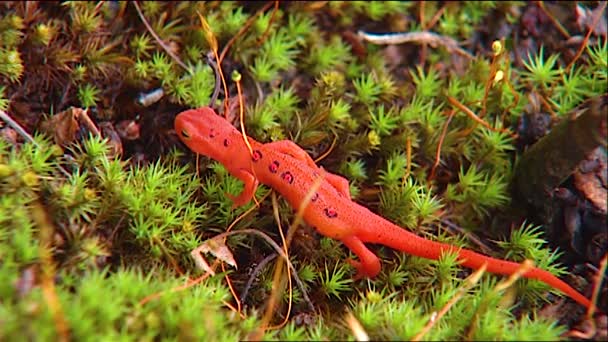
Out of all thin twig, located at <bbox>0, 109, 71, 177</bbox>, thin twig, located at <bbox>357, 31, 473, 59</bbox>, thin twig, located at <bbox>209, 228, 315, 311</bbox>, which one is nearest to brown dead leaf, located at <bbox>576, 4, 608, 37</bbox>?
thin twig, located at <bbox>357, 31, 473, 59</bbox>

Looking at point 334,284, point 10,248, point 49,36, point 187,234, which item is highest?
point 49,36

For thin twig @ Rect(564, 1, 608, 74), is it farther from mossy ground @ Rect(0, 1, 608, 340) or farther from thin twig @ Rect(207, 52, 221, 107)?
thin twig @ Rect(207, 52, 221, 107)

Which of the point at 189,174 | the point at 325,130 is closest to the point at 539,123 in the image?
the point at 325,130

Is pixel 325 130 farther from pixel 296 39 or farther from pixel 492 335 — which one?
pixel 492 335

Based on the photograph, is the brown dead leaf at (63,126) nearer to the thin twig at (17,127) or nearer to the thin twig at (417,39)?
the thin twig at (17,127)

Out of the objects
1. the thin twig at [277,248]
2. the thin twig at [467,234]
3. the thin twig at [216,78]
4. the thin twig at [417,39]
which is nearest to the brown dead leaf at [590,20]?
the thin twig at [417,39]

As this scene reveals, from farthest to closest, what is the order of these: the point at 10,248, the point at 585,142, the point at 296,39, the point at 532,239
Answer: the point at 296,39, the point at 532,239, the point at 585,142, the point at 10,248

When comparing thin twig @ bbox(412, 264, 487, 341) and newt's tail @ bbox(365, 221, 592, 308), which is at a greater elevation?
thin twig @ bbox(412, 264, 487, 341)
